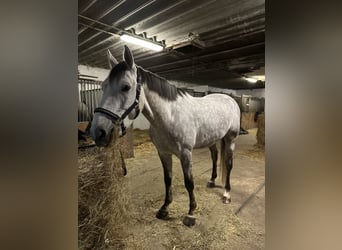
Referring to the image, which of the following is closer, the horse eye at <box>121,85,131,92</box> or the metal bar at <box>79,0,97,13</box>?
the metal bar at <box>79,0,97,13</box>

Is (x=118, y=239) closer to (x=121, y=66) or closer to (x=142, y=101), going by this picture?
(x=142, y=101)

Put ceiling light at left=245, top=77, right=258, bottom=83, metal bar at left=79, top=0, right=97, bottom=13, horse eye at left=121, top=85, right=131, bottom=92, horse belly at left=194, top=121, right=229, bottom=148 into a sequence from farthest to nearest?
horse belly at left=194, top=121, right=229, bottom=148 < ceiling light at left=245, top=77, right=258, bottom=83 < horse eye at left=121, top=85, right=131, bottom=92 < metal bar at left=79, top=0, right=97, bottom=13

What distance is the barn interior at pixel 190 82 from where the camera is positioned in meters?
0.77

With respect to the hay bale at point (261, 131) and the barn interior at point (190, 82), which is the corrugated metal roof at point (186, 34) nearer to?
the barn interior at point (190, 82)

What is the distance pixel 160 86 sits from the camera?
3.10 feet

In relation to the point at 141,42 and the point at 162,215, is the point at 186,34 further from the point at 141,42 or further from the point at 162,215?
the point at 162,215

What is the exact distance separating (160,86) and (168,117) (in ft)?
0.55

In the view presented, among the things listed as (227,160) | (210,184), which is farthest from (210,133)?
(210,184)

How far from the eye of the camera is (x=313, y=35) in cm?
77

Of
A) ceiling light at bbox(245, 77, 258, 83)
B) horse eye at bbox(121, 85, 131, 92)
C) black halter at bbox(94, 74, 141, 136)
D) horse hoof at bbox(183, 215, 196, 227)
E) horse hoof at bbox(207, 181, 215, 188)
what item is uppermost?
ceiling light at bbox(245, 77, 258, 83)

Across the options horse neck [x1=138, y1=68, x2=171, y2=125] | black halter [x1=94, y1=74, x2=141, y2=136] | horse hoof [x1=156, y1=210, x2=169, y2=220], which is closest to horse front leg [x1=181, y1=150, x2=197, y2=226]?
horse hoof [x1=156, y1=210, x2=169, y2=220]

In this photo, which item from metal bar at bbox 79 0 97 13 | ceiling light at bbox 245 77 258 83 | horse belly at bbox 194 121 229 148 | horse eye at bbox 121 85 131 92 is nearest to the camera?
metal bar at bbox 79 0 97 13

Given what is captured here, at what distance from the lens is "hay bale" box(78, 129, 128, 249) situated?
30.2 inches

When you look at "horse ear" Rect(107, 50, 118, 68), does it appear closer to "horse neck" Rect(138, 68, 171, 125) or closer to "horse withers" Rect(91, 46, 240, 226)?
"horse withers" Rect(91, 46, 240, 226)
